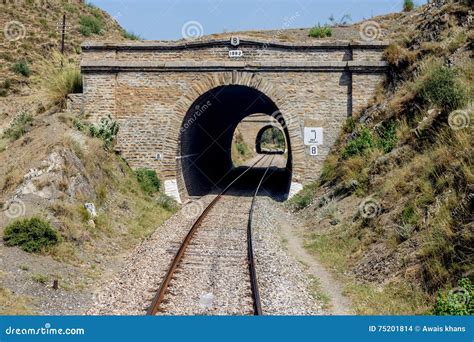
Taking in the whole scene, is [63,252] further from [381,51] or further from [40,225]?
[381,51]

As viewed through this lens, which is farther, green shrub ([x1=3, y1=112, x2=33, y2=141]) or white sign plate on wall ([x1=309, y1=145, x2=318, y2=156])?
white sign plate on wall ([x1=309, y1=145, x2=318, y2=156])

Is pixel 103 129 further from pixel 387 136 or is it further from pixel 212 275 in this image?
pixel 212 275

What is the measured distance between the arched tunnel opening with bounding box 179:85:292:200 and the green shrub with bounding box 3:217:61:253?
30.2 ft

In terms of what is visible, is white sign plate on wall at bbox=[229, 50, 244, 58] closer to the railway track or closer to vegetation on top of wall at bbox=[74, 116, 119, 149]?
vegetation on top of wall at bbox=[74, 116, 119, 149]

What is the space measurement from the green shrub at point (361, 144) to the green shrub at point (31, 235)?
32.4 feet

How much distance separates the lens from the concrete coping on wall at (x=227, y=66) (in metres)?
18.7

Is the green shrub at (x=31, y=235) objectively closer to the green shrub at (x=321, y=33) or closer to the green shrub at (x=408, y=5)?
the green shrub at (x=321, y=33)

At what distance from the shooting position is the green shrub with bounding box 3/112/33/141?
18703 millimetres

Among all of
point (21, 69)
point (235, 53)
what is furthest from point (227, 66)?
point (21, 69)

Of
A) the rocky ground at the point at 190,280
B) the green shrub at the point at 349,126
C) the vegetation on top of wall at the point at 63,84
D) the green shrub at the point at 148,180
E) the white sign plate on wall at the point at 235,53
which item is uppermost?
the white sign plate on wall at the point at 235,53

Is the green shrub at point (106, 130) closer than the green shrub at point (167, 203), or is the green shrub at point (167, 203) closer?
the green shrub at point (167, 203)

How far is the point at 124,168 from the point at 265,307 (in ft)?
38.5

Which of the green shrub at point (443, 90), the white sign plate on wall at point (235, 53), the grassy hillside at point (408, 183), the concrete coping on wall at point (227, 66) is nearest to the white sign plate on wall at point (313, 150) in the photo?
the grassy hillside at point (408, 183)

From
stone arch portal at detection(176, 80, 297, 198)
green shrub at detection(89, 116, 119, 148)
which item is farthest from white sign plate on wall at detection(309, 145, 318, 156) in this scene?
green shrub at detection(89, 116, 119, 148)
